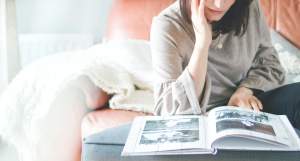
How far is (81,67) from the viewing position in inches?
63.7

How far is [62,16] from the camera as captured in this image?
Result: 2.48 meters

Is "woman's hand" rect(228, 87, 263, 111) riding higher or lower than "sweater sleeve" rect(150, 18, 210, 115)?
lower

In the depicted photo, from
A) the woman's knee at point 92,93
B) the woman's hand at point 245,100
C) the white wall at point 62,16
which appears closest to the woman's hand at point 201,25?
the woman's hand at point 245,100

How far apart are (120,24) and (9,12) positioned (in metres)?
0.50

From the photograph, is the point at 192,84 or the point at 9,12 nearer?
the point at 192,84

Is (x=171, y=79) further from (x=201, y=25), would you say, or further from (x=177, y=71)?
(x=201, y=25)

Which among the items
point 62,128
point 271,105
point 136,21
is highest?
point 136,21

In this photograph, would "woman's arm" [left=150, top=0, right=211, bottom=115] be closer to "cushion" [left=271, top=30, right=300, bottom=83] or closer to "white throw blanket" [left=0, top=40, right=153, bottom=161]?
"white throw blanket" [left=0, top=40, right=153, bottom=161]

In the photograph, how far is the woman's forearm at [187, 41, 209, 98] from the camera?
1.24 metres

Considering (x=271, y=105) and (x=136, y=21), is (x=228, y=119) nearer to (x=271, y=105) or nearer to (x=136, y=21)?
(x=271, y=105)

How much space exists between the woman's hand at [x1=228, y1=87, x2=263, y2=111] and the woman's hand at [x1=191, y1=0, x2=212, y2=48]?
0.59 feet

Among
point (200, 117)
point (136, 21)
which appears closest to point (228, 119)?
point (200, 117)

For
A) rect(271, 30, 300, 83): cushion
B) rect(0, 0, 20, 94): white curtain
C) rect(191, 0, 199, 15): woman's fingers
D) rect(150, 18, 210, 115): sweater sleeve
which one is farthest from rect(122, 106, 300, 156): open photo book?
rect(0, 0, 20, 94): white curtain

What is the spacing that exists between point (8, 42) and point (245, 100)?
1183 mm
